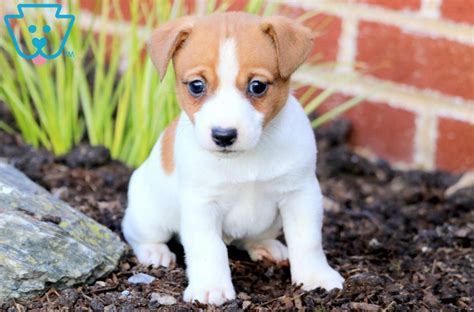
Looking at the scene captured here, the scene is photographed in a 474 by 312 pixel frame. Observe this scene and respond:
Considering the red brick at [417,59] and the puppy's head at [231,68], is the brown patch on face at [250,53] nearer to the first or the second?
the puppy's head at [231,68]

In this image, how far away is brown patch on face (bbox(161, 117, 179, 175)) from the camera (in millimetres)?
3438

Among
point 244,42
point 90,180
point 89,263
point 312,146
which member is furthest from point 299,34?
point 90,180

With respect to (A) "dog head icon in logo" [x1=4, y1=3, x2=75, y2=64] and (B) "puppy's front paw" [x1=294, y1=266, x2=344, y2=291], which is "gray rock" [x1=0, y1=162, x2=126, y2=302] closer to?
(B) "puppy's front paw" [x1=294, y1=266, x2=344, y2=291]

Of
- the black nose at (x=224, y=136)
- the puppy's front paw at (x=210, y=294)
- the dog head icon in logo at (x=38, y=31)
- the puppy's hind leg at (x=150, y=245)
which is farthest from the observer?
the dog head icon in logo at (x=38, y=31)

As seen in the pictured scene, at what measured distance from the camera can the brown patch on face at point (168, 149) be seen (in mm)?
3438

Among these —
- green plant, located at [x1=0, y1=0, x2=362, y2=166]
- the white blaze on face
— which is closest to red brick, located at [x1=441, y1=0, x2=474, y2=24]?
green plant, located at [x1=0, y1=0, x2=362, y2=166]

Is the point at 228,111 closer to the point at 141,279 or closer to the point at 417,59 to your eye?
the point at 141,279

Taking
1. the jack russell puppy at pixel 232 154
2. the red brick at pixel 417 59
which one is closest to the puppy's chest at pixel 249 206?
the jack russell puppy at pixel 232 154

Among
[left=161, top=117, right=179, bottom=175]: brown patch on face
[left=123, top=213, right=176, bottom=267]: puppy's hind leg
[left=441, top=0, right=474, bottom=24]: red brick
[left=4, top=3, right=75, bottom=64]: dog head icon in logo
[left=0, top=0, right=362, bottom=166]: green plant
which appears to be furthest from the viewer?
[left=441, top=0, right=474, bottom=24]: red brick

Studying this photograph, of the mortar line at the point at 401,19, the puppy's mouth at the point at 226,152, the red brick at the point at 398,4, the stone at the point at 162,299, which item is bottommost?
the stone at the point at 162,299

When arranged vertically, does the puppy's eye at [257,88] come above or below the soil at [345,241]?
above

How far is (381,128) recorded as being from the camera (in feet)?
16.4

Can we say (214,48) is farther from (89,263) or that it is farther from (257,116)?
(89,263)

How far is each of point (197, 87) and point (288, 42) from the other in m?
0.32
